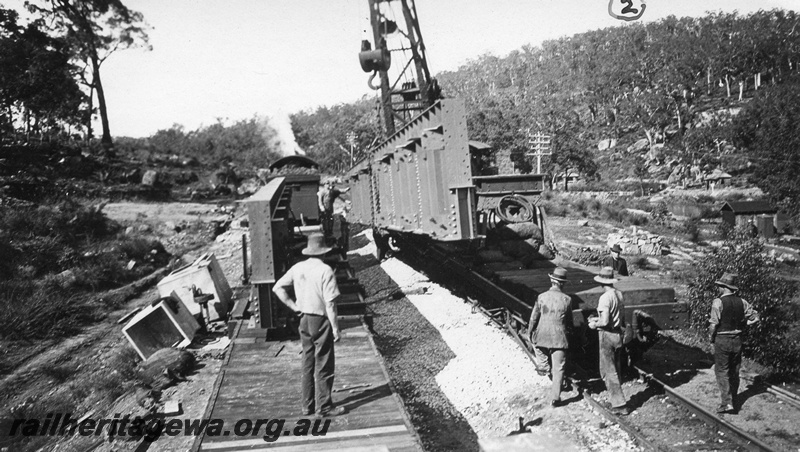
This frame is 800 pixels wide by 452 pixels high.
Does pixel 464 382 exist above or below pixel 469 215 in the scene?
below

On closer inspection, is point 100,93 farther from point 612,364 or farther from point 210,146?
point 612,364

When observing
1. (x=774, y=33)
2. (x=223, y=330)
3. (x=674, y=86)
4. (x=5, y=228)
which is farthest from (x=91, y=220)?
(x=774, y=33)

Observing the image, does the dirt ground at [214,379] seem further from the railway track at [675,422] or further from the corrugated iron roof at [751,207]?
the corrugated iron roof at [751,207]

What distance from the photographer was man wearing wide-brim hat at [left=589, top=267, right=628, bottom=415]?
232 inches

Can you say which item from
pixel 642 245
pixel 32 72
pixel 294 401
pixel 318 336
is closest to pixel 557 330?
pixel 318 336

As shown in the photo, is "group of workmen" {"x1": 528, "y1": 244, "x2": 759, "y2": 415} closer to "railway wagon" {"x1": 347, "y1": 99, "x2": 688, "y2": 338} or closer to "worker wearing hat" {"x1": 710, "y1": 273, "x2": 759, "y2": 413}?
"worker wearing hat" {"x1": 710, "y1": 273, "x2": 759, "y2": 413}

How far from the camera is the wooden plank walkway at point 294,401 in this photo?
4512 millimetres

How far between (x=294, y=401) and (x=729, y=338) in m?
4.85

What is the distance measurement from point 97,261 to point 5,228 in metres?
3.14

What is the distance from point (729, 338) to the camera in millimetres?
5750

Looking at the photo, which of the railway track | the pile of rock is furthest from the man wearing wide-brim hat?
the pile of rock

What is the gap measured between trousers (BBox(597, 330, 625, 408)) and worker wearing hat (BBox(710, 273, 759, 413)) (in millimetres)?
1068

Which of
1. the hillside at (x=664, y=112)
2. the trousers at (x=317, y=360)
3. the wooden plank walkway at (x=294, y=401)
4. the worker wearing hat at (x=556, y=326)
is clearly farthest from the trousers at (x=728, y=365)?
the hillside at (x=664, y=112)

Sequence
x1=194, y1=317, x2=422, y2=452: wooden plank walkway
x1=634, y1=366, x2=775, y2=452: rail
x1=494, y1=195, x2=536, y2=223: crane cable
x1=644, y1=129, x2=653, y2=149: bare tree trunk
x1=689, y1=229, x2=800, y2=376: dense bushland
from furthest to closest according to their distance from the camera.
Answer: x1=644, y1=129, x2=653, y2=149: bare tree trunk → x1=494, y1=195, x2=536, y2=223: crane cable → x1=689, y1=229, x2=800, y2=376: dense bushland → x1=634, y1=366, x2=775, y2=452: rail → x1=194, y1=317, x2=422, y2=452: wooden plank walkway
